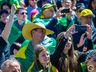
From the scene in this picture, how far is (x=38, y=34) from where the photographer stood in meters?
7.12

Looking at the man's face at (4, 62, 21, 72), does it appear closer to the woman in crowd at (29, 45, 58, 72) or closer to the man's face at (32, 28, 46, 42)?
the woman in crowd at (29, 45, 58, 72)

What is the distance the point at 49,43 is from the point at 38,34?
268 mm

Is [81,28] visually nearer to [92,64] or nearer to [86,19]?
[86,19]

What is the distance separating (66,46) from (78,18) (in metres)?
2.34

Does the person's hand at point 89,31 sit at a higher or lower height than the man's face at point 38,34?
lower

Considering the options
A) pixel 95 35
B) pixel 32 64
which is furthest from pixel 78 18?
pixel 32 64

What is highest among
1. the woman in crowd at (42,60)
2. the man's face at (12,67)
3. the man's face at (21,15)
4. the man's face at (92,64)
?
the man's face at (12,67)

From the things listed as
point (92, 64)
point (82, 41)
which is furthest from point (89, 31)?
point (92, 64)

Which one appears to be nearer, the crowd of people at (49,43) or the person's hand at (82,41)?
the crowd of people at (49,43)

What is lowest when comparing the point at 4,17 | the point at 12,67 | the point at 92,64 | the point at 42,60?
the point at 4,17

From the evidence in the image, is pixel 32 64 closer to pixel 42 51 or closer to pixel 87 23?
pixel 42 51

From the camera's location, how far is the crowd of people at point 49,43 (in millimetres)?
6305

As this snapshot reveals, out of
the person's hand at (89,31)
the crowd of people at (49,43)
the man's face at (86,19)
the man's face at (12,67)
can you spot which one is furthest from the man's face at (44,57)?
the man's face at (86,19)

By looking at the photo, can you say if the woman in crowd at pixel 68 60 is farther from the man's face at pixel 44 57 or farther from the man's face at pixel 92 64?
the man's face at pixel 92 64
